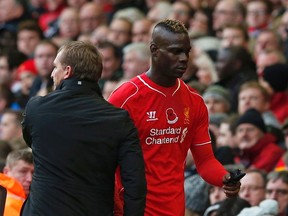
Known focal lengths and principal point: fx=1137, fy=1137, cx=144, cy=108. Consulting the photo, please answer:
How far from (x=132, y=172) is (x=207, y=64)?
22.6 feet

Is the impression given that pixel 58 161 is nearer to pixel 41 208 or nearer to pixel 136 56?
pixel 41 208

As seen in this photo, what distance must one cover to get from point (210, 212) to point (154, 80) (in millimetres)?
2330

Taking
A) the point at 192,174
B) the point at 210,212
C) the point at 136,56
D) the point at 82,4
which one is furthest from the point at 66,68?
the point at 82,4

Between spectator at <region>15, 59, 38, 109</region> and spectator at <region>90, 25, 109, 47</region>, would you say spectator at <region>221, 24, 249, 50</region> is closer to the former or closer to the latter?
spectator at <region>90, 25, 109, 47</region>

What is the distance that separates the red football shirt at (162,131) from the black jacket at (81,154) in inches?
14.2

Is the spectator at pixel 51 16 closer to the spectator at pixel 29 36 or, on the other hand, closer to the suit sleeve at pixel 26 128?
the spectator at pixel 29 36

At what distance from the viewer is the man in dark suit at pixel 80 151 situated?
618 centimetres

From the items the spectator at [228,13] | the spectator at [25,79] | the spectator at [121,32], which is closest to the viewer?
the spectator at [25,79]

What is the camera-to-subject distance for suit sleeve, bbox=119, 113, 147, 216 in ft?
20.2

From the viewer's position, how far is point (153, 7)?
15.8m

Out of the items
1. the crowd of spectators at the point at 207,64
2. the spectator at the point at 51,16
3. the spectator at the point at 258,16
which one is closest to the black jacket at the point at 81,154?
the crowd of spectators at the point at 207,64

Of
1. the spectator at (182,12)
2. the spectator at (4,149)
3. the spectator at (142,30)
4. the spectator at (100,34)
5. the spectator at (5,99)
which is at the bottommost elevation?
the spectator at (5,99)

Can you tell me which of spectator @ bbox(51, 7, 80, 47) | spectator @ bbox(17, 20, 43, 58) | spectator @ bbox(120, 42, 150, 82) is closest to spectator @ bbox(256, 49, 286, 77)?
spectator @ bbox(120, 42, 150, 82)

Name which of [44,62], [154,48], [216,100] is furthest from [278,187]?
[44,62]
